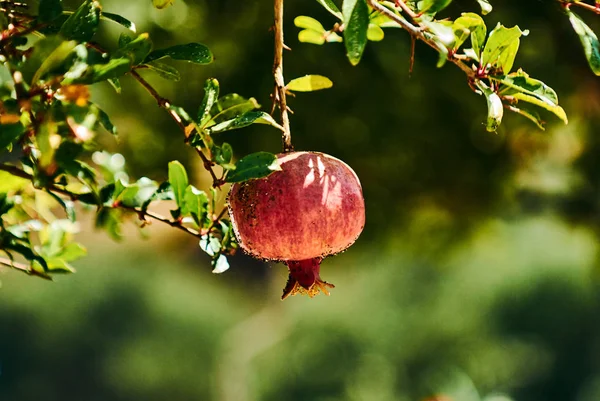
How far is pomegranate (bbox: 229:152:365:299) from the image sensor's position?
1.91 feet

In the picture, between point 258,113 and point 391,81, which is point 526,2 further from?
point 258,113

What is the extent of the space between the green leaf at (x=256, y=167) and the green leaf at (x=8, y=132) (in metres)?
0.17

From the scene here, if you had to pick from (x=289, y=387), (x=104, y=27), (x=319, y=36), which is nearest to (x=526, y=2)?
(x=104, y=27)

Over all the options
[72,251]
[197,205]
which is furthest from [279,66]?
[72,251]

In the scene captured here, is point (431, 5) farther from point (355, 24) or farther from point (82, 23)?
point (82, 23)

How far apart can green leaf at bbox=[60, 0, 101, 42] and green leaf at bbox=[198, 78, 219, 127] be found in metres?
0.10

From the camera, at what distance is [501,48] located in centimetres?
58

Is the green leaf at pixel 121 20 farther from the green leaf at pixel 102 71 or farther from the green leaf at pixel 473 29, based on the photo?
the green leaf at pixel 473 29

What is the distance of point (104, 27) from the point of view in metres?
1.87

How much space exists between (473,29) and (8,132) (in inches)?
14.2

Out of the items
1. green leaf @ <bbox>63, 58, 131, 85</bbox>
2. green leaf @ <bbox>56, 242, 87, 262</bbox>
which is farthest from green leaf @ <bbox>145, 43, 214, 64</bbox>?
green leaf @ <bbox>56, 242, 87, 262</bbox>

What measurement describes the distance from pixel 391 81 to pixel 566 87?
0.44 m

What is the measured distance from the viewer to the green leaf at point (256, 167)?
22.0 inches

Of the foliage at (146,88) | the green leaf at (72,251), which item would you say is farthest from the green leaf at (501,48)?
the green leaf at (72,251)
